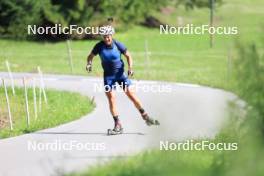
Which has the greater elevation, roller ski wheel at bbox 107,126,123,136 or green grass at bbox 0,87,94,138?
green grass at bbox 0,87,94,138

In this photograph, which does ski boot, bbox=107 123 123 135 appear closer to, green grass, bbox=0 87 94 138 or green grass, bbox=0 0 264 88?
green grass, bbox=0 87 94 138

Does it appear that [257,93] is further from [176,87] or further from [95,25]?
[95,25]

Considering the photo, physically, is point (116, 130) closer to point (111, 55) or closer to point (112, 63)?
point (112, 63)

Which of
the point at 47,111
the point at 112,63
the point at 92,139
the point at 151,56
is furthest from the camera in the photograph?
the point at 151,56

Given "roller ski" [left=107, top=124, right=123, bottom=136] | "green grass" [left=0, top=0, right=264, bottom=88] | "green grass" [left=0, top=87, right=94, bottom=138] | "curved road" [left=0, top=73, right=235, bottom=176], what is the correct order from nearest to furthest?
"curved road" [left=0, top=73, right=235, bottom=176], "roller ski" [left=107, top=124, right=123, bottom=136], "green grass" [left=0, top=87, right=94, bottom=138], "green grass" [left=0, top=0, right=264, bottom=88]

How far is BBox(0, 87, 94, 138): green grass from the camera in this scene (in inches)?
587

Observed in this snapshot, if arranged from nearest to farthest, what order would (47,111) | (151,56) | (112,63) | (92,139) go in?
1. (92,139)
2. (112,63)
3. (47,111)
4. (151,56)

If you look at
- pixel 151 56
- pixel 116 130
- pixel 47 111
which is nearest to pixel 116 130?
pixel 116 130

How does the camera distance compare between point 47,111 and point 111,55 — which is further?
point 47,111

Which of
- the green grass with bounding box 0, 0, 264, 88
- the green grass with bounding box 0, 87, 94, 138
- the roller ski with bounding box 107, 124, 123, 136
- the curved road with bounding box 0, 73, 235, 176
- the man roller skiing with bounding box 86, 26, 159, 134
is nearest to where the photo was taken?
the curved road with bounding box 0, 73, 235, 176

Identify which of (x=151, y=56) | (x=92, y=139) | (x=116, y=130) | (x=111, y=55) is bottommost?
(x=92, y=139)

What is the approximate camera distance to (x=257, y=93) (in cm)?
564

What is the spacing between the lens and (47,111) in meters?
17.2

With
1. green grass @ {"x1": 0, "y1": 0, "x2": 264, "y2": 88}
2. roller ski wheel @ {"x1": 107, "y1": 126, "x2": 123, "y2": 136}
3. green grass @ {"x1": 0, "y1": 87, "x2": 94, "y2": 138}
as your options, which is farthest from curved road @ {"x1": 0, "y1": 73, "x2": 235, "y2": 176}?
green grass @ {"x1": 0, "y1": 0, "x2": 264, "y2": 88}
